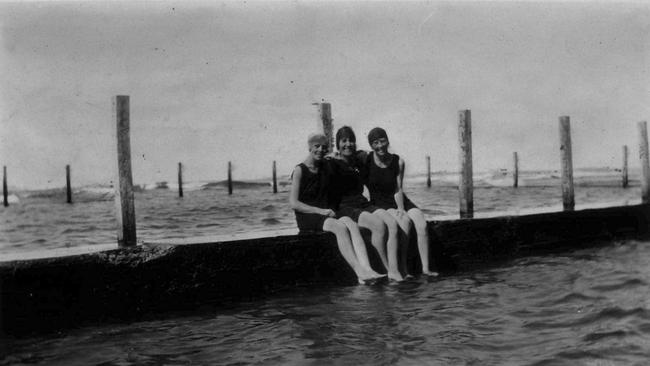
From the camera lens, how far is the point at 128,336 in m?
4.16

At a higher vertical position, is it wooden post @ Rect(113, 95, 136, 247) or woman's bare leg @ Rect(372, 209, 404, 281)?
wooden post @ Rect(113, 95, 136, 247)

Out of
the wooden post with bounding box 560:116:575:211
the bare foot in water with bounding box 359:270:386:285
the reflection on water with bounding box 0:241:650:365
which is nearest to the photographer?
the reflection on water with bounding box 0:241:650:365

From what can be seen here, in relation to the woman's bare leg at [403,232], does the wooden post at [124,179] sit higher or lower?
higher

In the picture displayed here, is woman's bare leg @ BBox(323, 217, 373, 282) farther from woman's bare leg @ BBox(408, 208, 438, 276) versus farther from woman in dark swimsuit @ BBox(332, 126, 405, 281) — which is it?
woman's bare leg @ BBox(408, 208, 438, 276)

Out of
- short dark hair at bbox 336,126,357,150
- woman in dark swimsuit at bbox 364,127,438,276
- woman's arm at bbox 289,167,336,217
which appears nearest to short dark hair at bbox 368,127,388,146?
woman in dark swimsuit at bbox 364,127,438,276

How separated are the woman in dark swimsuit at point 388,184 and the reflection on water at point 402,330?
439 mm

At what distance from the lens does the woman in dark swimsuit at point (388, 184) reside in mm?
5773

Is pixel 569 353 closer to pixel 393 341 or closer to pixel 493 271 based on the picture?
pixel 393 341

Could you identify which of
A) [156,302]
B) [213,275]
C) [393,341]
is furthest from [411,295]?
[156,302]

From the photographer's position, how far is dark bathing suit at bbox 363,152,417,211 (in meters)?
5.89

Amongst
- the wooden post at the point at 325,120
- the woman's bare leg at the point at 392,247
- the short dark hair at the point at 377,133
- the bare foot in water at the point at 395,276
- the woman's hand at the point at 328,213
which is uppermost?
the wooden post at the point at 325,120

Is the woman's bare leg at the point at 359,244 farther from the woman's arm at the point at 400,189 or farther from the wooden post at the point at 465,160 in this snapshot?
the wooden post at the point at 465,160

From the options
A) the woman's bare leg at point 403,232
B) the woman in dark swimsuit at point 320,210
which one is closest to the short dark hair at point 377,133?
the woman in dark swimsuit at point 320,210

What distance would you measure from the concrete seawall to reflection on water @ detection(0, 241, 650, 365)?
0.73 feet
